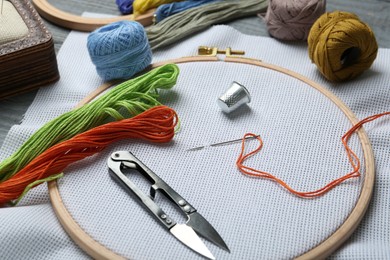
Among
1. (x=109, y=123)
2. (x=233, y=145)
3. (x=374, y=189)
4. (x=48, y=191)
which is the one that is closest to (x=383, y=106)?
(x=374, y=189)

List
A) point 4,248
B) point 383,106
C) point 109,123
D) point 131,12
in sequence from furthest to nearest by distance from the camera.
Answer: point 131,12 → point 383,106 → point 109,123 → point 4,248

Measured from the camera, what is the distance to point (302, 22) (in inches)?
48.8

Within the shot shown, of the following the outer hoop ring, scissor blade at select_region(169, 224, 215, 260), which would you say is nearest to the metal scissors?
scissor blade at select_region(169, 224, 215, 260)

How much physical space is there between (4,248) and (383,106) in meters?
0.72

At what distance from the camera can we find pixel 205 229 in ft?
2.89

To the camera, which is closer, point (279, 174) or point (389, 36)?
point (279, 174)

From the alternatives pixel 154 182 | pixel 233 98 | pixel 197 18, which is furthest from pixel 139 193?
pixel 197 18

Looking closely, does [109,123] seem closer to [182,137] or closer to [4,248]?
[182,137]

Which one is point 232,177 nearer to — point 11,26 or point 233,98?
point 233,98

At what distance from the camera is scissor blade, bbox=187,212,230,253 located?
0.87 meters

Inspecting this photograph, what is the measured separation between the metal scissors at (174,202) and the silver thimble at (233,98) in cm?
20

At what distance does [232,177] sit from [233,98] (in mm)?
169

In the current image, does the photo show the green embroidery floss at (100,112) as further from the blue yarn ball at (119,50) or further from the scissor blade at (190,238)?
the scissor blade at (190,238)

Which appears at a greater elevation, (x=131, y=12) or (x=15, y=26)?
(x=15, y=26)
